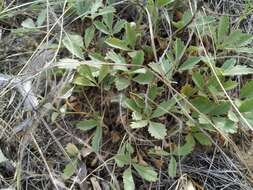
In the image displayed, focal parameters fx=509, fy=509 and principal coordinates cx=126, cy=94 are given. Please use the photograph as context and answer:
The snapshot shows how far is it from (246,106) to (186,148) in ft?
0.61

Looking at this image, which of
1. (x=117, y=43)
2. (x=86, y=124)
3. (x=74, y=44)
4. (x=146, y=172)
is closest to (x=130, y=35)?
(x=117, y=43)

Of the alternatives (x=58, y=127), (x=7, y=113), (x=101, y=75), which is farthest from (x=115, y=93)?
(x=7, y=113)

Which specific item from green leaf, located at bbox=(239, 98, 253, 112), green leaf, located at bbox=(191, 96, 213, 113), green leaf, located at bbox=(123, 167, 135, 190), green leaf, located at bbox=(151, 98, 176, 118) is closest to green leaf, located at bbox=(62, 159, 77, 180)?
green leaf, located at bbox=(123, 167, 135, 190)

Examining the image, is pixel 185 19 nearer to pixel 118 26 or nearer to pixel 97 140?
pixel 118 26

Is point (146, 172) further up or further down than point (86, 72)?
further down

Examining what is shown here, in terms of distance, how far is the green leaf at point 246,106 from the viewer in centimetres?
128

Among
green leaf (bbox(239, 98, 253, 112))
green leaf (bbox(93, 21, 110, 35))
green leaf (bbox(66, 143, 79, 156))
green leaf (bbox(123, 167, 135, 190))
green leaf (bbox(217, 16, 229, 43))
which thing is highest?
green leaf (bbox(93, 21, 110, 35))

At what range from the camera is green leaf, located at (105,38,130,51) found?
137 cm

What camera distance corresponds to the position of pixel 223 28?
1382mm

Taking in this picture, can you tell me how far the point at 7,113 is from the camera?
4.58ft

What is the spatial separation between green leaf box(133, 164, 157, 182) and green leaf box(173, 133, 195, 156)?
8 centimetres

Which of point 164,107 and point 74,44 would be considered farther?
point 74,44

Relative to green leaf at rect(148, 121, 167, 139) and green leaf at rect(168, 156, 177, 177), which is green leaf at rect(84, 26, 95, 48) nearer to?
green leaf at rect(148, 121, 167, 139)

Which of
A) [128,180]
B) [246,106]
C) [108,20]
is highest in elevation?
[108,20]
